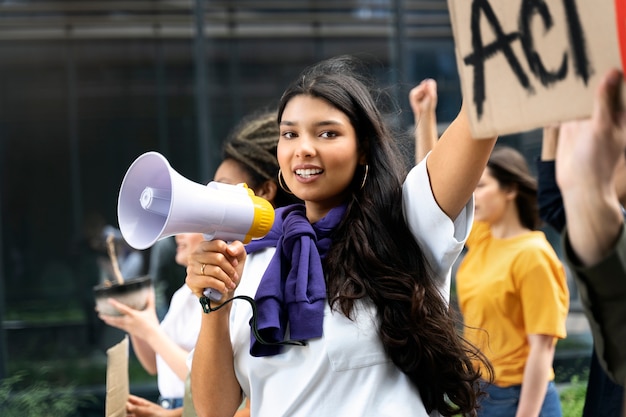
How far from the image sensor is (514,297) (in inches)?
131

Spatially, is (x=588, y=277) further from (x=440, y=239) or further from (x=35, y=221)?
(x=35, y=221)

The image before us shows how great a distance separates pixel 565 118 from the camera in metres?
1.26

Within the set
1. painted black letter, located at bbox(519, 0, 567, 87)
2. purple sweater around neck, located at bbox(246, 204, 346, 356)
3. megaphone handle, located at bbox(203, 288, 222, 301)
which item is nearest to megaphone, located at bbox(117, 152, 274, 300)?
megaphone handle, located at bbox(203, 288, 222, 301)

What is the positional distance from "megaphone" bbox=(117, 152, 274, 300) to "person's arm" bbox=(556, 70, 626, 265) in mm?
794

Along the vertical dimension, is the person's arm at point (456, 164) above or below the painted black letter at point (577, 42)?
below

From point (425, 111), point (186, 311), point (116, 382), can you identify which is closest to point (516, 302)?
point (425, 111)

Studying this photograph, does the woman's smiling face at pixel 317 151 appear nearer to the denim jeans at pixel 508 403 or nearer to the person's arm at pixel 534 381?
the person's arm at pixel 534 381

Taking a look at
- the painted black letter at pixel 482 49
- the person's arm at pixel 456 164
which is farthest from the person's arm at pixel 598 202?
the person's arm at pixel 456 164

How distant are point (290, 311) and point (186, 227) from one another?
0.29 meters

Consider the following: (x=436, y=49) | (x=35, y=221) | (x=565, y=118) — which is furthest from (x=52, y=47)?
(x=565, y=118)

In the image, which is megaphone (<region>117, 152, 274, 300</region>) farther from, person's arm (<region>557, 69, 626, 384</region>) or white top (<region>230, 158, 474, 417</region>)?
person's arm (<region>557, 69, 626, 384</region>)

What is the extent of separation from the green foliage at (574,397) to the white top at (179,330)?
177 cm

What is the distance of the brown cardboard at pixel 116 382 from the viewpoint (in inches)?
98.6

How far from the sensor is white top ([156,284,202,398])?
9.64ft
